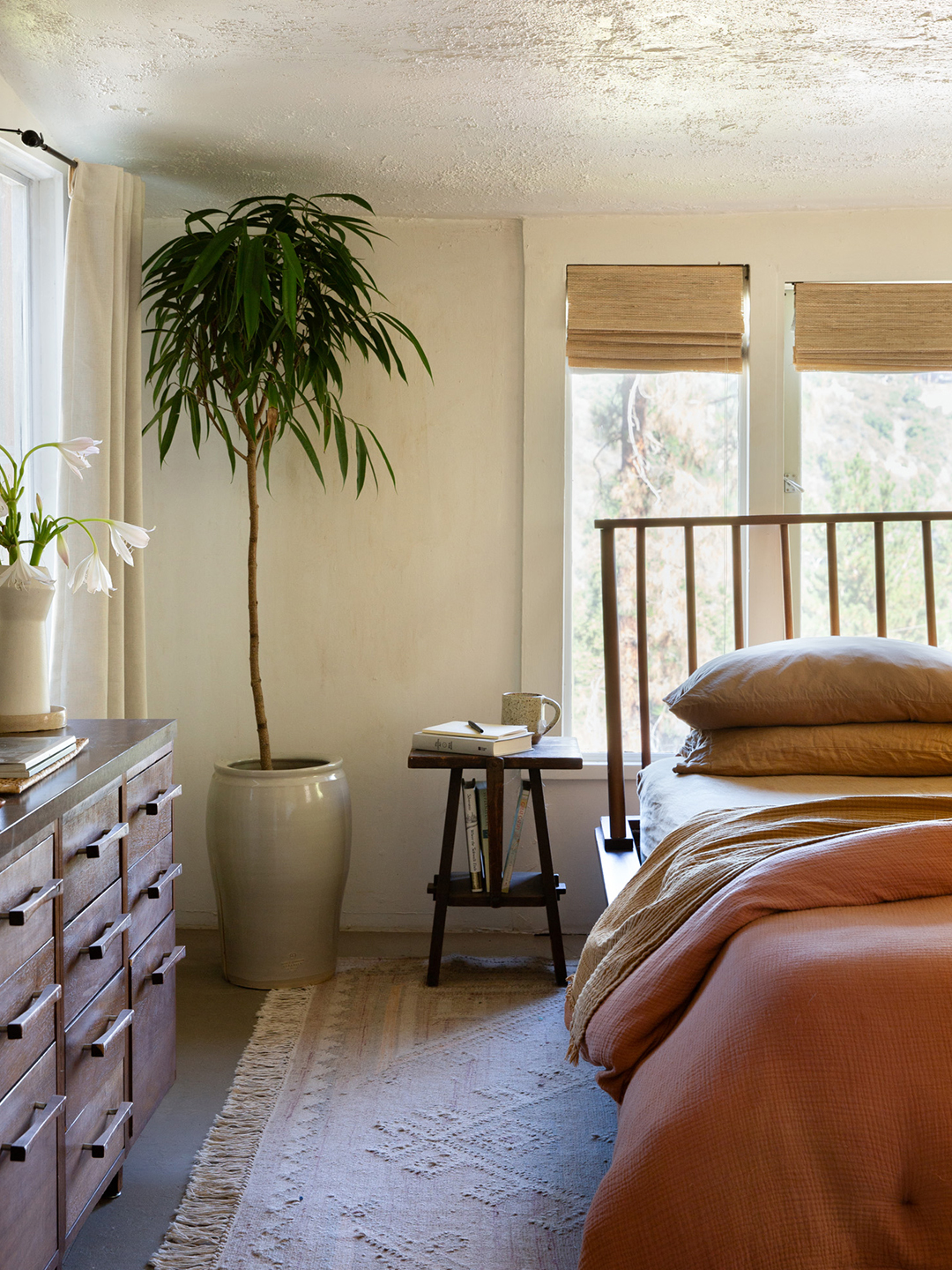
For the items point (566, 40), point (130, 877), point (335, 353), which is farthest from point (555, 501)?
point (130, 877)

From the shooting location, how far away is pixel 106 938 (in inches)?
64.6

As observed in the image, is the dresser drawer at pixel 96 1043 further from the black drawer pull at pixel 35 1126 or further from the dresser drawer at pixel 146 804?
the dresser drawer at pixel 146 804

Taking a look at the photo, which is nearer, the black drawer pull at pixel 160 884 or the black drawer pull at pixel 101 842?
the black drawer pull at pixel 101 842

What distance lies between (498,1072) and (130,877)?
1002 millimetres

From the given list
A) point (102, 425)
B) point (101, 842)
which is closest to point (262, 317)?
point (102, 425)

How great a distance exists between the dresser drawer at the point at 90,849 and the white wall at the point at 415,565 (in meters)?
1.59

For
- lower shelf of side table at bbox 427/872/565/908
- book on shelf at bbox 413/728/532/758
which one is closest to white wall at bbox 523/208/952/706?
book on shelf at bbox 413/728/532/758

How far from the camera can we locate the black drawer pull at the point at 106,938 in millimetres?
1574

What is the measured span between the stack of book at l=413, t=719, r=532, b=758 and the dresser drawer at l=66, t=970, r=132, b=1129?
47.9 inches

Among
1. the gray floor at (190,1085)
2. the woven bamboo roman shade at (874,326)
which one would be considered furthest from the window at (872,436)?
the gray floor at (190,1085)

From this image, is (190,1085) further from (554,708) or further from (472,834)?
(554,708)

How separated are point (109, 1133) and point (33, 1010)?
1.42 ft

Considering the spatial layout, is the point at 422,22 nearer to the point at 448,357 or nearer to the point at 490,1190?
the point at 448,357

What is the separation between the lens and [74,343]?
266 centimetres
